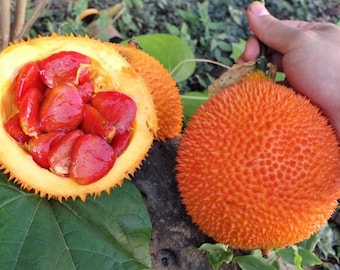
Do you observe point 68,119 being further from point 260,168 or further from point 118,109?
point 260,168

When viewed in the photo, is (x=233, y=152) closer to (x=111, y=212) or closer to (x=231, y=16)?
(x=111, y=212)

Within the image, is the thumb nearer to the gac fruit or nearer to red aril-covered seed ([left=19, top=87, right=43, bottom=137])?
the gac fruit

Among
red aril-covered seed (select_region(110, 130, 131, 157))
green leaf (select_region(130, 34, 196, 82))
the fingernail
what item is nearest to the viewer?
red aril-covered seed (select_region(110, 130, 131, 157))

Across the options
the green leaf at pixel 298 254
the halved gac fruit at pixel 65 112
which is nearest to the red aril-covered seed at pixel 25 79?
the halved gac fruit at pixel 65 112

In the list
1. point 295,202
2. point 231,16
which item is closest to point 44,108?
point 295,202

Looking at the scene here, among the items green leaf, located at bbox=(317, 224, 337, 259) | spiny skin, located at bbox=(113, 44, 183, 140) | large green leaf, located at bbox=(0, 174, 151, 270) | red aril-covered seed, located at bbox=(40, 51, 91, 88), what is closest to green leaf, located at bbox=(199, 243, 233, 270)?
large green leaf, located at bbox=(0, 174, 151, 270)

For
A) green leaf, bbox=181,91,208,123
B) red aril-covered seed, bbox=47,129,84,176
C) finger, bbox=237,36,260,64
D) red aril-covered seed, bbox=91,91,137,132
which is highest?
finger, bbox=237,36,260,64
